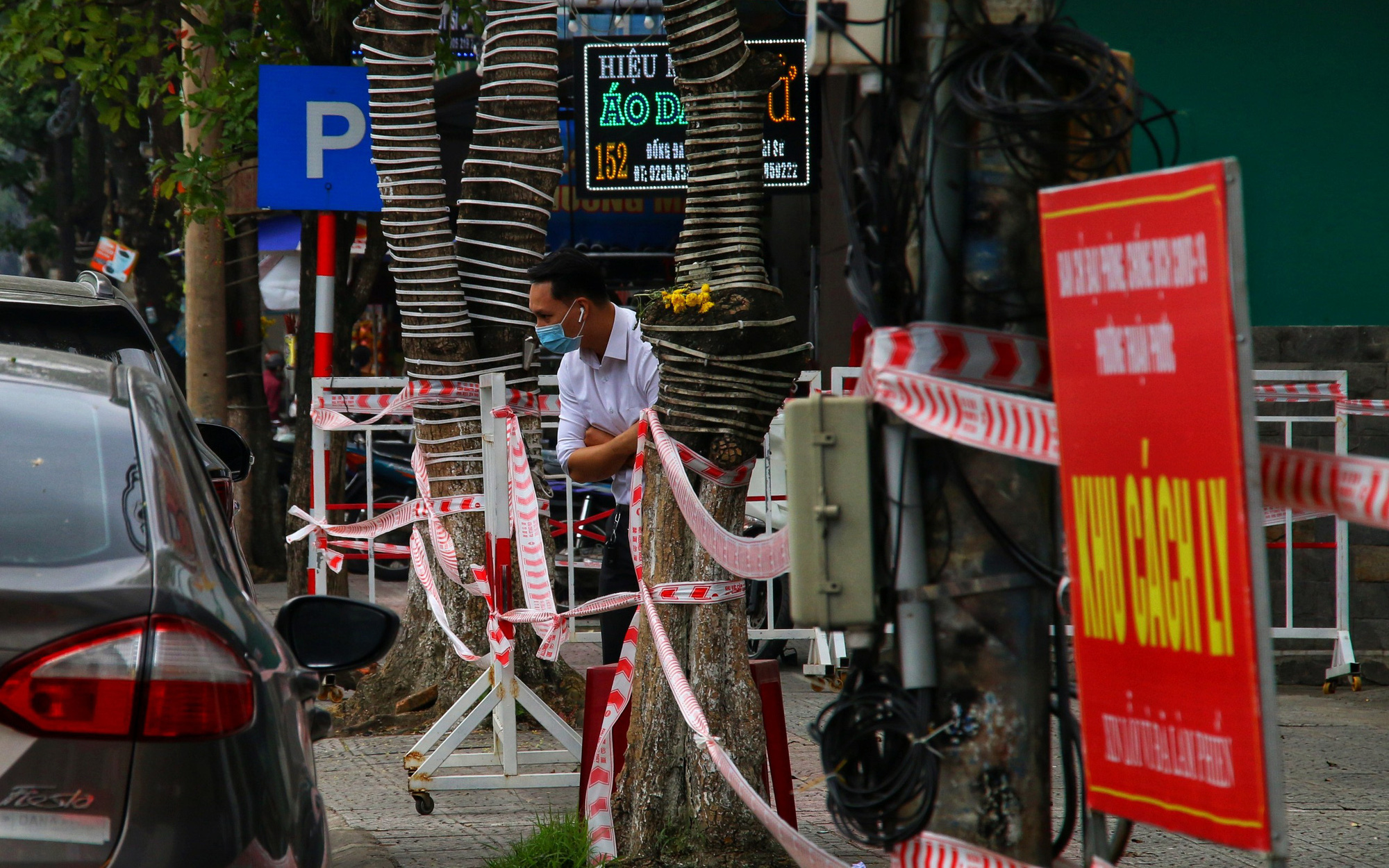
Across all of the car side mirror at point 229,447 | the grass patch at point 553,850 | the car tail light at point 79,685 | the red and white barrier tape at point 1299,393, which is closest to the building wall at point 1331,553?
the red and white barrier tape at point 1299,393

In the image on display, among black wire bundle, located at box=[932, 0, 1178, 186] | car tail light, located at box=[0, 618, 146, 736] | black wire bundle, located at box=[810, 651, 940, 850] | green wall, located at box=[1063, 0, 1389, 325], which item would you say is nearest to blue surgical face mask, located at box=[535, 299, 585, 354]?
black wire bundle, located at box=[810, 651, 940, 850]

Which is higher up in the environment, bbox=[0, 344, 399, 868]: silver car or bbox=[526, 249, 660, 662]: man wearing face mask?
bbox=[526, 249, 660, 662]: man wearing face mask

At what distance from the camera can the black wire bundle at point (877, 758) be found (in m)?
2.58

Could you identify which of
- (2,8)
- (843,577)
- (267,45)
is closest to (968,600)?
(843,577)

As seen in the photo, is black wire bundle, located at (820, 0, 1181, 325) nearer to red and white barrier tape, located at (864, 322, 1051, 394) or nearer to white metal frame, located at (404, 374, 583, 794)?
red and white barrier tape, located at (864, 322, 1051, 394)

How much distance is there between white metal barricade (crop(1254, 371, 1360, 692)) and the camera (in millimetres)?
7613

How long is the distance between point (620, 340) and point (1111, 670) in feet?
11.9

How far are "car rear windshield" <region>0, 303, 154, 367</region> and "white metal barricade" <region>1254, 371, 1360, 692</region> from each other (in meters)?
5.75

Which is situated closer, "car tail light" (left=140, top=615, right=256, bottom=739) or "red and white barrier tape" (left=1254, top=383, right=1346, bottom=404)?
"car tail light" (left=140, top=615, right=256, bottom=739)

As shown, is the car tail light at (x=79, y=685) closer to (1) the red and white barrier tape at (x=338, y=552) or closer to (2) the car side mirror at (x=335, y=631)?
(2) the car side mirror at (x=335, y=631)

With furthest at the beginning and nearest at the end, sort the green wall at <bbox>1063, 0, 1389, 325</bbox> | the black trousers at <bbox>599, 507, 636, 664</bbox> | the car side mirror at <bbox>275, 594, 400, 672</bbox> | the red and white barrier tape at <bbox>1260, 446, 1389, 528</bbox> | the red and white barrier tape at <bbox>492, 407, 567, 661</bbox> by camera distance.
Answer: the green wall at <bbox>1063, 0, 1389, 325</bbox>, the black trousers at <bbox>599, 507, 636, 664</bbox>, the red and white barrier tape at <bbox>492, 407, 567, 661</bbox>, the car side mirror at <bbox>275, 594, 400, 672</bbox>, the red and white barrier tape at <bbox>1260, 446, 1389, 528</bbox>

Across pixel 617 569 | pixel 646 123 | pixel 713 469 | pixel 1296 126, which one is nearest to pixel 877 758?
pixel 713 469

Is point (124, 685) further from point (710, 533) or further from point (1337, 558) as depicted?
point (1337, 558)

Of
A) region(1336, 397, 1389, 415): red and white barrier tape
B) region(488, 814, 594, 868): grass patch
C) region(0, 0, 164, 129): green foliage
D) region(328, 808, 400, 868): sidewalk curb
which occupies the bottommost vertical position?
region(328, 808, 400, 868): sidewalk curb
